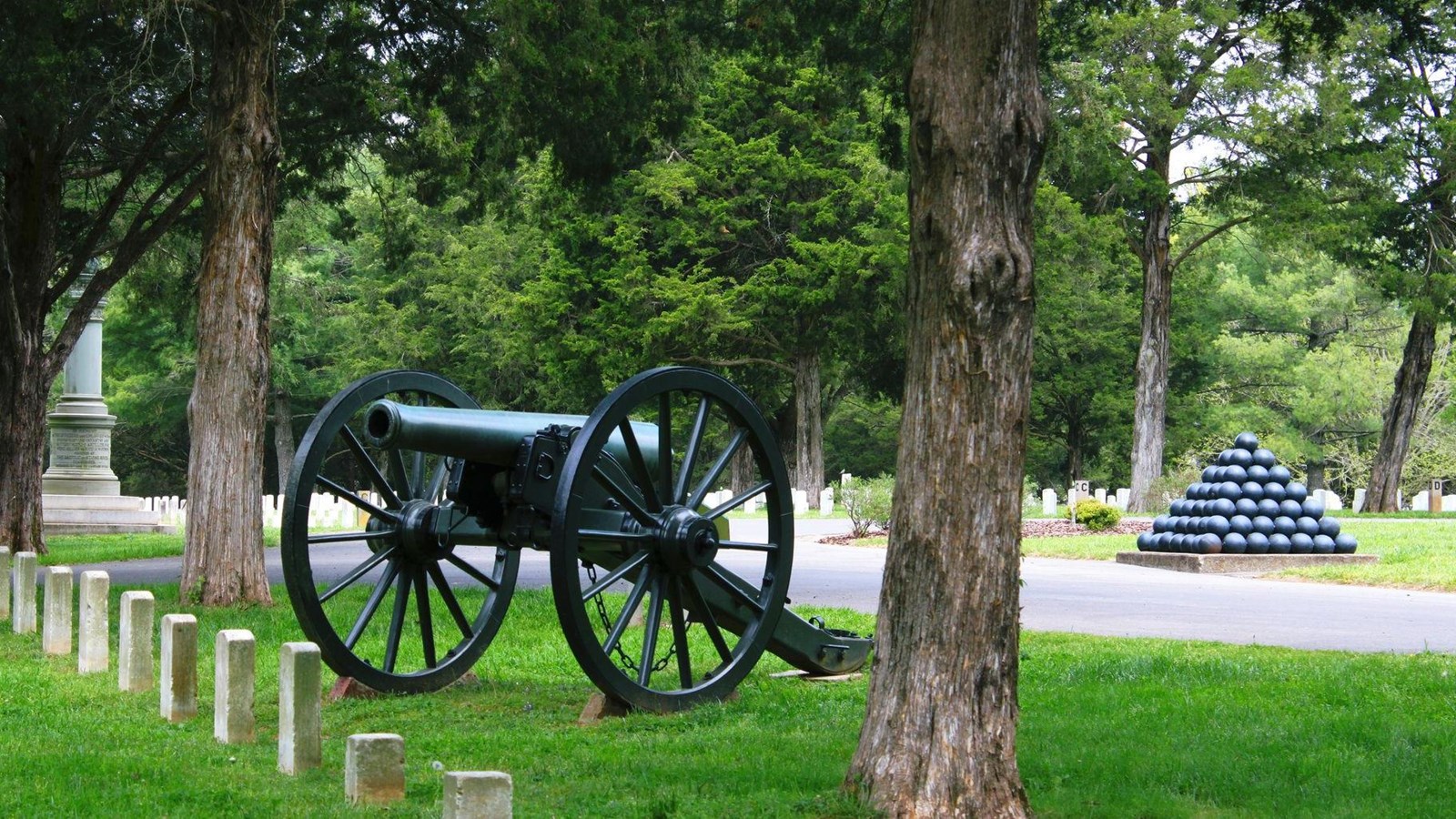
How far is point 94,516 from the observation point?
31938 mm

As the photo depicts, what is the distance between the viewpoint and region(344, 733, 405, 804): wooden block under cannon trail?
5949 millimetres

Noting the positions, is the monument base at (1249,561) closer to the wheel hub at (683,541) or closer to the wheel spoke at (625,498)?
the wheel hub at (683,541)

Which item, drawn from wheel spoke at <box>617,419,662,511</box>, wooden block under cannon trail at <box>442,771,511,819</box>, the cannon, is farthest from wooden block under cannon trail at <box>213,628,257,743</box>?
wooden block under cannon trail at <box>442,771,511,819</box>

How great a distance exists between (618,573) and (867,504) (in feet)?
72.0

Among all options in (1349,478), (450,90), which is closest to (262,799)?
(450,90)

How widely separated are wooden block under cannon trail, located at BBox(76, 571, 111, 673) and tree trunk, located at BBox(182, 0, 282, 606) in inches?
149

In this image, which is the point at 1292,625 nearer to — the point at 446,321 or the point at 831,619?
the point at 831,619

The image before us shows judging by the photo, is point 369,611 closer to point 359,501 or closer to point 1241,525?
point 359,501

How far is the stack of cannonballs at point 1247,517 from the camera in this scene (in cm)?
2131

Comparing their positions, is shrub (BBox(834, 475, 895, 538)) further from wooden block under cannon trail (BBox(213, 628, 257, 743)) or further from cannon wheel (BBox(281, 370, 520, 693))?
wooden block under cannon trail (BBox(213, 628, 257, 743))

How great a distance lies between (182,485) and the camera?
6319 centimetres

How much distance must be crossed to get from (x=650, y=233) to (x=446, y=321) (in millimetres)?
11893

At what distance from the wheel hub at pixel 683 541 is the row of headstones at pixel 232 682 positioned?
6.48 feet

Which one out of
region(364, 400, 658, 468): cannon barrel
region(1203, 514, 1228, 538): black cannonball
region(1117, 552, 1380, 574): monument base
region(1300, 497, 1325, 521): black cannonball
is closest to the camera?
region(364, 400, 658, 468): cannon barrel
